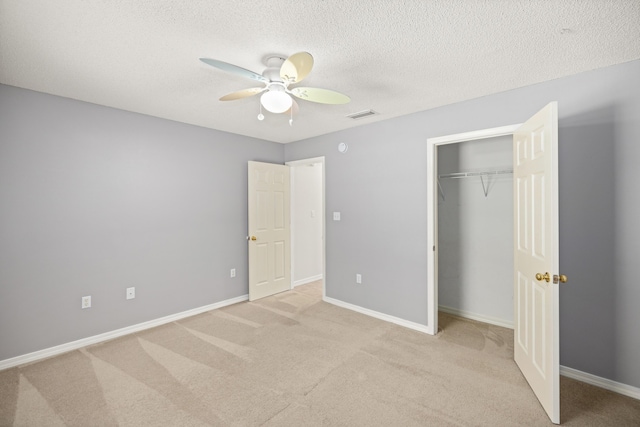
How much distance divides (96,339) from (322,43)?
11.5 feet

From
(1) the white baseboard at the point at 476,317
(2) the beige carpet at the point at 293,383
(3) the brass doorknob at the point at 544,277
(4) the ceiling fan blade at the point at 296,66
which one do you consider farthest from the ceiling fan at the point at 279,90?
(1) the white baseboard at the point at 476,317

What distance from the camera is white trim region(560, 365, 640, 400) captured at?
2.12 meters

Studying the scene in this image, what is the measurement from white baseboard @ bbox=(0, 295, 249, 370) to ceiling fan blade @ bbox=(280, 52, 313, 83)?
3.16 m

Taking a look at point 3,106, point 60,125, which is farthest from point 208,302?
point 3,106

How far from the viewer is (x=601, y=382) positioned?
2244 mm

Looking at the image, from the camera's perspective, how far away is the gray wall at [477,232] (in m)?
3.41

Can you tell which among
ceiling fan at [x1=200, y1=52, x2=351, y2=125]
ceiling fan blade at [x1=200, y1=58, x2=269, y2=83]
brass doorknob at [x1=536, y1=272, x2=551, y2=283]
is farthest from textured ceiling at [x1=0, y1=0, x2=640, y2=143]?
brass doorknob at [x1=536, y1=272, x2=551, y2=283]

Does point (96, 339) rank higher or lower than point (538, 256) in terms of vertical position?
lower

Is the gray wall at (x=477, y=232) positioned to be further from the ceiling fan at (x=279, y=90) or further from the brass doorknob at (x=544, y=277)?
the ceiling fan at (x=279, y=90)

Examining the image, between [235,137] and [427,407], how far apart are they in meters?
3.84

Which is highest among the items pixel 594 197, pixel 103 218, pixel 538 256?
pixel 594 197

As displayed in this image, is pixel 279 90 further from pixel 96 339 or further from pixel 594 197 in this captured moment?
pixel 96 339

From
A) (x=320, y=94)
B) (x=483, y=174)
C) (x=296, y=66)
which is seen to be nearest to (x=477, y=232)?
(x=483, y=174)

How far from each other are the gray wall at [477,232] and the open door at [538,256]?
987 mm
